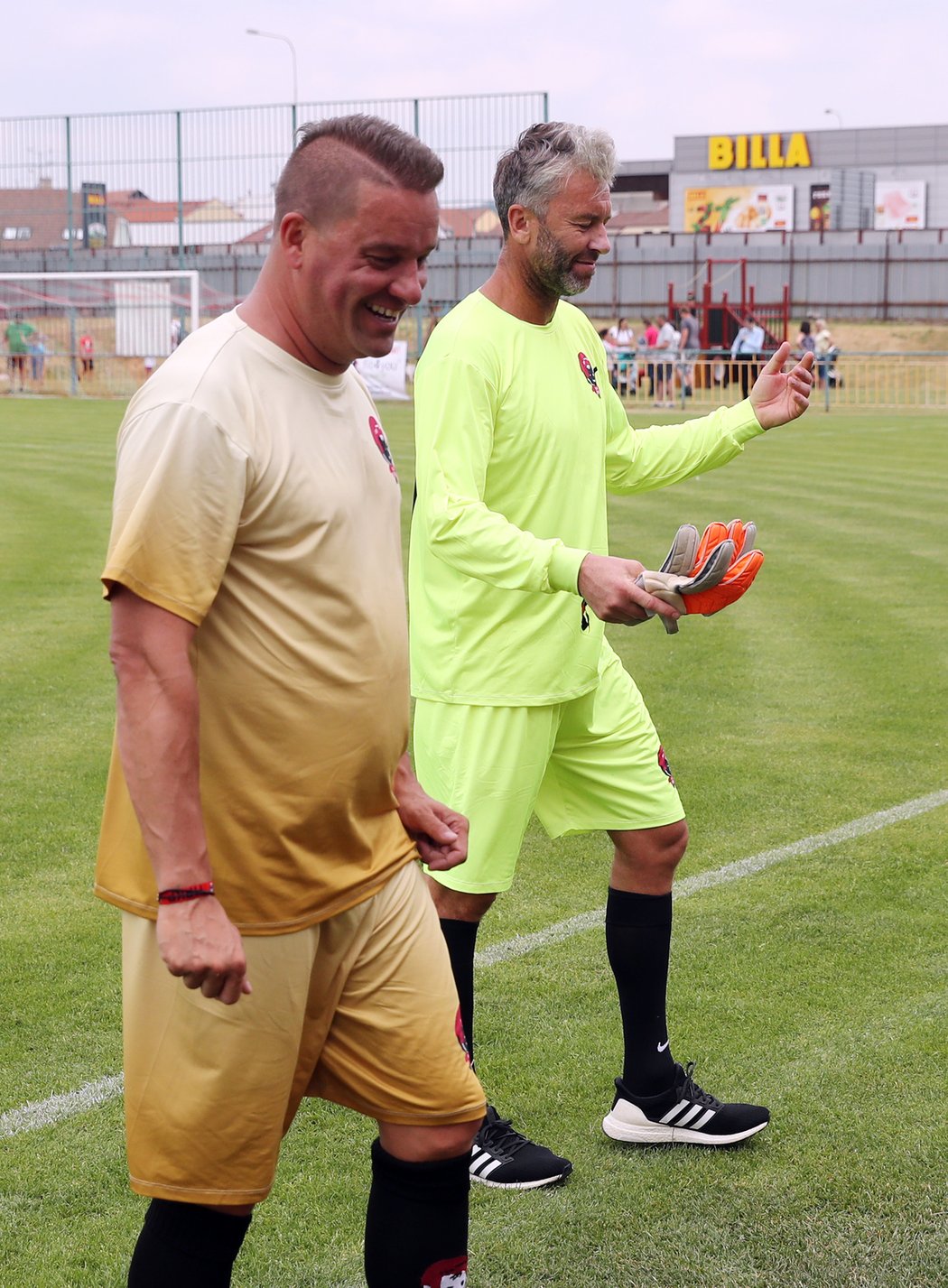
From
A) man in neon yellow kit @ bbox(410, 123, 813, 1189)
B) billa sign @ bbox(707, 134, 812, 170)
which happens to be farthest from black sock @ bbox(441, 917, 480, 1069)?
billa sign @ bbox(707, 134, 812, 170)

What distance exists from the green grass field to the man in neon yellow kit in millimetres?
249

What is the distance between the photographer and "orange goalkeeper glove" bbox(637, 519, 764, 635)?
2994mm

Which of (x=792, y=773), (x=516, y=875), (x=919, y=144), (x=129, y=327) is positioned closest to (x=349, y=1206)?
(x=516, y=875)

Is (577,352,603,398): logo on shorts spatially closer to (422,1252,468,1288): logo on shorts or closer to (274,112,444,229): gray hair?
(274,112,444,229): gray hair

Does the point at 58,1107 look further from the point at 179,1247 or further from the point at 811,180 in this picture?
the point at 811,180

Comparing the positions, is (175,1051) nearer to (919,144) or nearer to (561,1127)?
(561,1127)

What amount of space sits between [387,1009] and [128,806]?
58 cm

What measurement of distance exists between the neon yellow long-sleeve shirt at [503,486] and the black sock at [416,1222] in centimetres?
130

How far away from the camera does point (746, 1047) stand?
175 inches

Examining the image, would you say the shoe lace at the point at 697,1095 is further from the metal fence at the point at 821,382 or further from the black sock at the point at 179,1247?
the metal fence at the point at 821,382

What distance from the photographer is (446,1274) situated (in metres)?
2.77

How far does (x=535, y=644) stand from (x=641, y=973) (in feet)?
3.02

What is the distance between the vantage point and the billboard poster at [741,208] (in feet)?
233

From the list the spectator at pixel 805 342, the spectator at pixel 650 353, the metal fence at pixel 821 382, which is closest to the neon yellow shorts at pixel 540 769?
the metal fence at pixel 821 382
